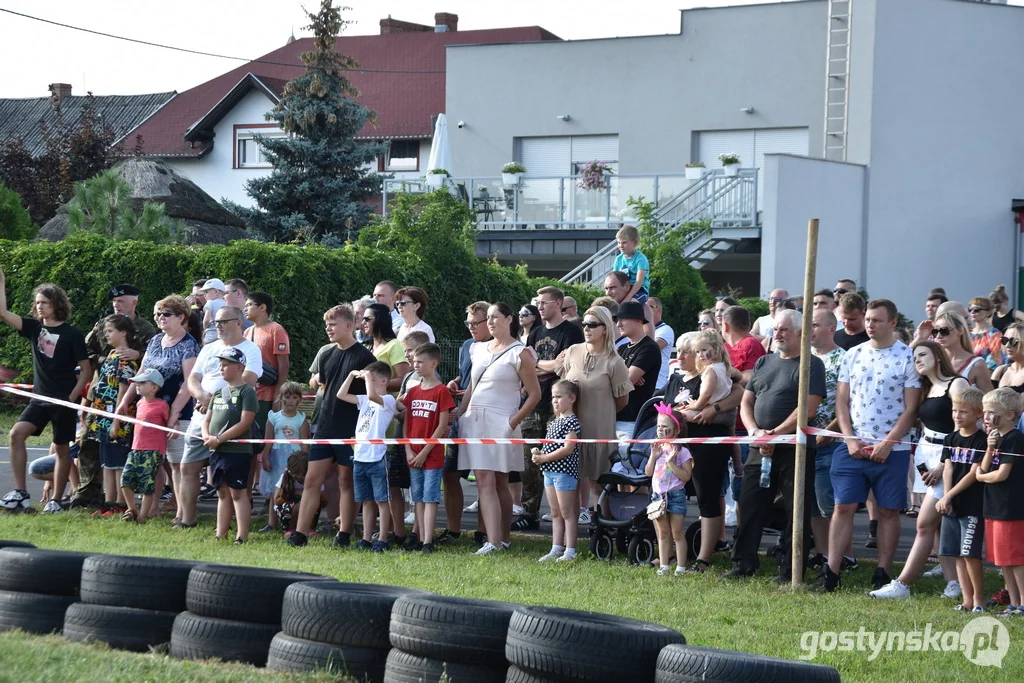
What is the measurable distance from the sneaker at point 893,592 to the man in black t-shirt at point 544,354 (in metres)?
Result: 3.32

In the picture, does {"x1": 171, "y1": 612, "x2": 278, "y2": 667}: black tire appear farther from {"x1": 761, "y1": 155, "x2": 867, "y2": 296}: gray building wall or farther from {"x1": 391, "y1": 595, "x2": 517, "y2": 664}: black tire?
{"x1": 761, "y1": 155, "x2": 867, "y2": 296}: gray building wall

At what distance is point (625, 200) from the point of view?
30.8 metres

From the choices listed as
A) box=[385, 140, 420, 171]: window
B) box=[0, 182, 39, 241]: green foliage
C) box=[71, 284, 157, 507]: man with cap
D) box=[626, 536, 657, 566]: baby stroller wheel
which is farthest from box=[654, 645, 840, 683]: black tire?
box=[385, 140, 420, 171]: window

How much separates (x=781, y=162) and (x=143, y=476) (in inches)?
Result: 788

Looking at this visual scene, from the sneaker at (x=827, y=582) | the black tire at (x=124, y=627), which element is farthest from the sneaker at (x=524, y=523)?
the black tire at (x=124, y=627)

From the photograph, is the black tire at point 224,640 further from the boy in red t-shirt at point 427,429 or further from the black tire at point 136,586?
the boy in red t-shirt at point 427,429

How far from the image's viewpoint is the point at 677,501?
9398 mm

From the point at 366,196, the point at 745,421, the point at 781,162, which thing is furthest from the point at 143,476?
the point at 366,196

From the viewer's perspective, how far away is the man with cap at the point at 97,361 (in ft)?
38.9

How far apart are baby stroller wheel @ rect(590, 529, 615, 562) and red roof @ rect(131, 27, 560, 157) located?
41.4 meters

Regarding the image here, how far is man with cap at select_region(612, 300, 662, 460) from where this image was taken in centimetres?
1068

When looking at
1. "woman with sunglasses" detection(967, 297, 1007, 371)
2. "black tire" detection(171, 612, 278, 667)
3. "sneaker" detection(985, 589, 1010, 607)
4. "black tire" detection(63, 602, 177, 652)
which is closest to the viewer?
"black tire" detection(171, 612, 278, 667)

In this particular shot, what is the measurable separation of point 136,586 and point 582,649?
2449 mm

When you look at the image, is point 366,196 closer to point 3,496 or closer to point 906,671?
point 3,496
